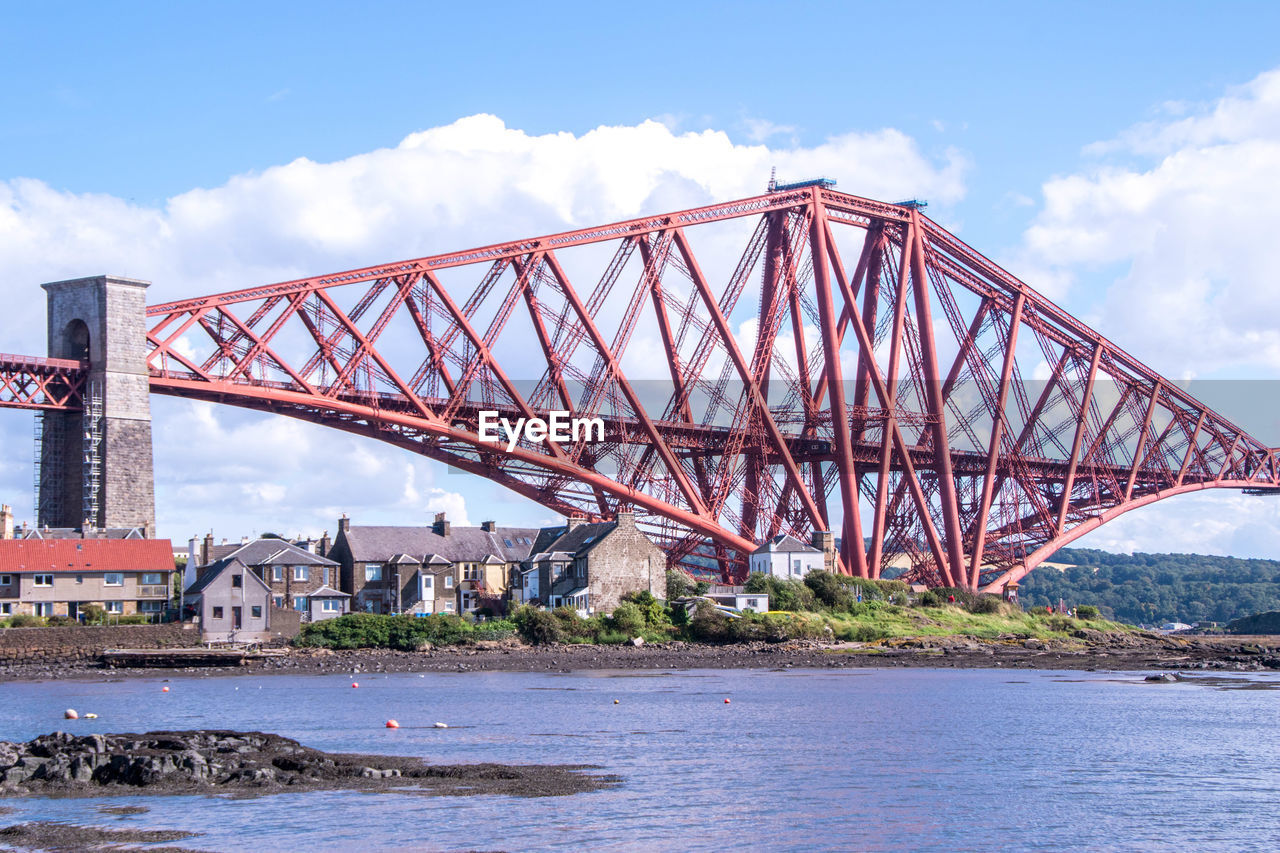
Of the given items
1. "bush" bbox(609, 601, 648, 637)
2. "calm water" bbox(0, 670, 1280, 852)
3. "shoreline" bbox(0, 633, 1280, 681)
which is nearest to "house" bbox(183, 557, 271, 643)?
"shoreline" bbox(0, 633, 1280, 681)

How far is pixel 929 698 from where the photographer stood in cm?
4856

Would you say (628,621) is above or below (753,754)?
above

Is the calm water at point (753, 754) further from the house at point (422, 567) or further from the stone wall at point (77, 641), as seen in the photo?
the house at point (422, 567)

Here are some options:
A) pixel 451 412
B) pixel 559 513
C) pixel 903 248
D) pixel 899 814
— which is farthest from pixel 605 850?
pixel 903 248

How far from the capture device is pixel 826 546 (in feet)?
258

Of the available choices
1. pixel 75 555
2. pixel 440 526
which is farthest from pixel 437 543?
pixel 75 555

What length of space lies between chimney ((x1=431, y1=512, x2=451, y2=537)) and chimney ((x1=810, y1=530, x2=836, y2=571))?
20429 mm

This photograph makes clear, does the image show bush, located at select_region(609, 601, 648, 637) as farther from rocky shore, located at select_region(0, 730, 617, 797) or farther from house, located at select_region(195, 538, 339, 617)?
rocky shore, located at select_region(0, 730, 617, 797)

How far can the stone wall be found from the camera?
192 feet

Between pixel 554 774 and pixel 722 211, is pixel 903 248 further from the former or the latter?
pixel 554 774

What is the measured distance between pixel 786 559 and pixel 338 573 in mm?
23653

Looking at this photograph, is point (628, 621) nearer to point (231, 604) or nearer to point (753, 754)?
point (231, 604)

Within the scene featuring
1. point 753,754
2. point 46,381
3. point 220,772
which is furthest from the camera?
point 46,381

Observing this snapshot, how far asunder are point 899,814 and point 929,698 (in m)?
23.0
